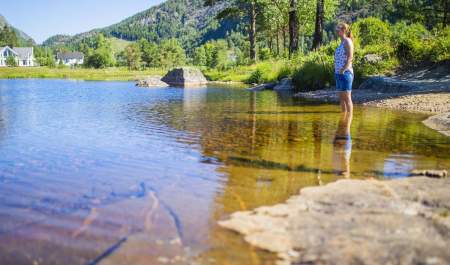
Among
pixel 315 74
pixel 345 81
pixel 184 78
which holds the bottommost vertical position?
pixel 345 81

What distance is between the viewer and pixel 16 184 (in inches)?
197

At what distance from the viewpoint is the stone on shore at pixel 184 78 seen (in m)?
36.1

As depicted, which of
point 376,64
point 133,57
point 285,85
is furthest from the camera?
point 133,57

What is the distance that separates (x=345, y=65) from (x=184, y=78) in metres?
28.5

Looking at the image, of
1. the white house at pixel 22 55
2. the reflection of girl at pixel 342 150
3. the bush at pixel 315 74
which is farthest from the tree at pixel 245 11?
the white house at pixel 22 55

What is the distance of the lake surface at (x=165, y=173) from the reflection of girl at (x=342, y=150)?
0.09 feet

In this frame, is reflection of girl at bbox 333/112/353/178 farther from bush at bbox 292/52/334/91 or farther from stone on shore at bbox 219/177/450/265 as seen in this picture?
bush at bbox 292/52/334/91

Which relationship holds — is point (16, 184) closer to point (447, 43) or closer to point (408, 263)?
point (408, 263)

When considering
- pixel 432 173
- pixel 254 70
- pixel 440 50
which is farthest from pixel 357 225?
pixel 254 70

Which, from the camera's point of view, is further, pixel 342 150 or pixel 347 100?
pixel 347 100

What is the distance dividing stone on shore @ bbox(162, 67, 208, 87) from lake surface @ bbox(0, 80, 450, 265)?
25.2 meters

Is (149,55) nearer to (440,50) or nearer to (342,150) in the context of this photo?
(440,50)

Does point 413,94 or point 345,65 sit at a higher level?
point 345,65

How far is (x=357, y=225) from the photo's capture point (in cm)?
360
